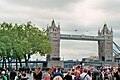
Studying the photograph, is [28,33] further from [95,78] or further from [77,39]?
[77,39]

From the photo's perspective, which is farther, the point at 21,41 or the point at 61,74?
the point at 21,41

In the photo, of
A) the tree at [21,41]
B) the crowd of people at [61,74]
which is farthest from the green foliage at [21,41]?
the crowd of people at [61,74]

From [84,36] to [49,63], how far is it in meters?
32.4

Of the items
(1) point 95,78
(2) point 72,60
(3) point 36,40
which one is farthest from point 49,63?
(1) point 95,78

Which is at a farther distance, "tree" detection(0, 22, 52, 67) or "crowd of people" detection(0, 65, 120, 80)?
"tree" detection(0, 22, 52, 67)

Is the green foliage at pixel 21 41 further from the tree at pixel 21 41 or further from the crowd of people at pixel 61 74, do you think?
the crowd of people at pixel 61 74

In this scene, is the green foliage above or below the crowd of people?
above

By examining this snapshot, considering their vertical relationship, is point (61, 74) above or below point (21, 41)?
below

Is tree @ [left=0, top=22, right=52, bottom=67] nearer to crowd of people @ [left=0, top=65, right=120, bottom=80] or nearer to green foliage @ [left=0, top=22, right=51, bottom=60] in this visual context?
green foliage @ [left=0, top=22, right=51, bottom=60]

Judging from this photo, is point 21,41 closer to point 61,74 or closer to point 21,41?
point 21,41

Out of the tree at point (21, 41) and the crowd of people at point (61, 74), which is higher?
the tree at point (21, 41)

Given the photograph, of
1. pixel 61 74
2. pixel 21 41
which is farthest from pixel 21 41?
pixel 61 74

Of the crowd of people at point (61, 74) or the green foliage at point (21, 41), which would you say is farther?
the green foliage at point (21, 41)

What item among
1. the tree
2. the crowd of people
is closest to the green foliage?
the tree
